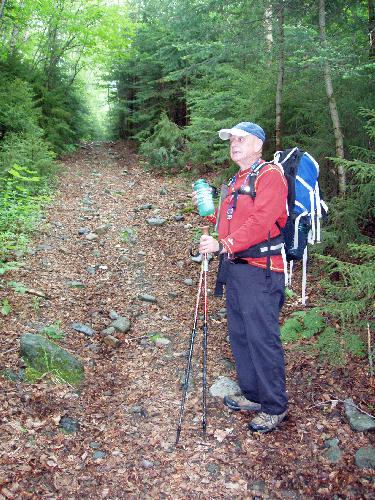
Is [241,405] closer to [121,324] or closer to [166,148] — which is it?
[121,324]

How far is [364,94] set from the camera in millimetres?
6695

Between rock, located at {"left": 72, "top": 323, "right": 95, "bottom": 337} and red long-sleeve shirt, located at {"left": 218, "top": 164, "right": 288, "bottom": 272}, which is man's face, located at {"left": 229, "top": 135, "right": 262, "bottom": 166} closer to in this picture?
red long-sleeve shirt, located at {"left": 218, "top": 164, "right": 288, "bottom": 272}

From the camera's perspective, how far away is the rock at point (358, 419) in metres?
3.86

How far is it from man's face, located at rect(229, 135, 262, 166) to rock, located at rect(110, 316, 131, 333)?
10.2 feet

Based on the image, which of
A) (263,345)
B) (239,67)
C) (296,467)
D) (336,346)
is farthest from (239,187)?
(239,67)

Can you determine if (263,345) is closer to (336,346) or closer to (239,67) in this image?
(336,346)

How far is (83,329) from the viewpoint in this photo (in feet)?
18.7

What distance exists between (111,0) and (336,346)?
887 inches

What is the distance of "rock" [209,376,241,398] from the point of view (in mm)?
4605

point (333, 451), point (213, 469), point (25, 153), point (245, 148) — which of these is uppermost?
point (25, 153)

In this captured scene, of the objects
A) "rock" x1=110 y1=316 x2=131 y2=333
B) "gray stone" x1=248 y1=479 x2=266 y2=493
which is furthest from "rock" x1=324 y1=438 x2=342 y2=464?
"rock" x1=110 y1=316 x2=131 y2=333

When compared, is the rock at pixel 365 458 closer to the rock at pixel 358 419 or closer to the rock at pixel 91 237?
the rock at pixel 358 419

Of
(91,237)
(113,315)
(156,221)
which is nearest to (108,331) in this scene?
(113,315)

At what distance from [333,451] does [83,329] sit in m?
3.48
